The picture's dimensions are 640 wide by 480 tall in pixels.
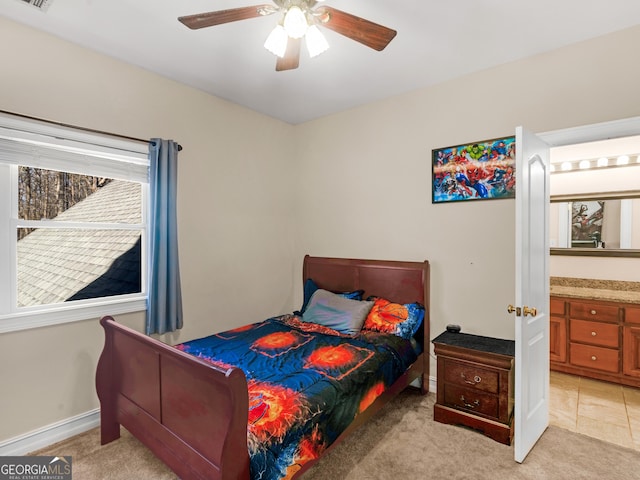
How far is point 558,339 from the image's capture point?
3.37 m

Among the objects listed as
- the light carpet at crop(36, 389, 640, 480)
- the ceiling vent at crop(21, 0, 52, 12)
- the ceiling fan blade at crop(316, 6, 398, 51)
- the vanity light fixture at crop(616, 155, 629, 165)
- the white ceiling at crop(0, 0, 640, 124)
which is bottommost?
the light carpet at crop(36, 389, 640, 480)

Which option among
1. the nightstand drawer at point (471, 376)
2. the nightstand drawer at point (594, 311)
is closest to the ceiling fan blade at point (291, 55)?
the nightstand drawer at point (471, 376)

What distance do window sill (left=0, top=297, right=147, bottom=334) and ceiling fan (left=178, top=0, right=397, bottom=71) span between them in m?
2.03

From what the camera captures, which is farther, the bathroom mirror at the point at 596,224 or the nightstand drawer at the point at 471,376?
the bathroom mirror at the point at 596,224

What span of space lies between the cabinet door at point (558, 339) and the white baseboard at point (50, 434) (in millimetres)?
4091

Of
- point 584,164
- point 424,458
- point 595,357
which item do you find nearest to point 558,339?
point 595,357

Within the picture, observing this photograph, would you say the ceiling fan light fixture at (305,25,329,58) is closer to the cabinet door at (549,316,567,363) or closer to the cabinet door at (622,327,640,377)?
the cabinet door at (549,316,567,363)

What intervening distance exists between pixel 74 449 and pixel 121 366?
0.67 meters

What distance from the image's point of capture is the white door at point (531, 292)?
6.67 ft

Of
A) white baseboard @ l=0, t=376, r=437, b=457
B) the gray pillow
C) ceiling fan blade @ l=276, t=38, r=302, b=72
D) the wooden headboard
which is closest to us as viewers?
ceiling fan blade @ l=276, t=38, r=302, b=72

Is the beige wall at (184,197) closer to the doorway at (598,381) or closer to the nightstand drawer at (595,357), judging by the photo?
the doorway at (598,381)

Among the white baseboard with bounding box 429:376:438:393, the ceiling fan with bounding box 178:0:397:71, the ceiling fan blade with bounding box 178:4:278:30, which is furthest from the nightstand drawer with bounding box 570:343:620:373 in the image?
the ceiling fan blade with bounding box 178:4:278:30

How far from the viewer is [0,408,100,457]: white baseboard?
7.02 feet

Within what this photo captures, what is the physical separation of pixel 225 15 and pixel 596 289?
162 inches
